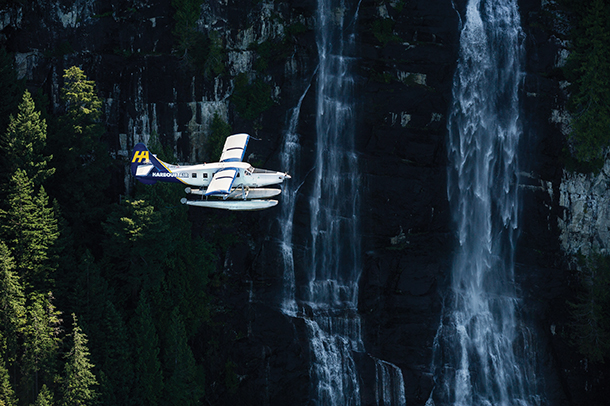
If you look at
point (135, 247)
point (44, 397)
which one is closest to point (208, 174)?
point (135, 247)

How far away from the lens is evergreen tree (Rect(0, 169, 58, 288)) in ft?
176

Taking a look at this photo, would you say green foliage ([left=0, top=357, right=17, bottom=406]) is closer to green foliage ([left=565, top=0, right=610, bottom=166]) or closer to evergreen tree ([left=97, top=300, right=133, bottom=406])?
evergreen tree ([left=97, top=300, right=133, bottom=406])

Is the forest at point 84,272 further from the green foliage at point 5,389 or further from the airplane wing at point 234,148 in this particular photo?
the airplane wing at point 234,148

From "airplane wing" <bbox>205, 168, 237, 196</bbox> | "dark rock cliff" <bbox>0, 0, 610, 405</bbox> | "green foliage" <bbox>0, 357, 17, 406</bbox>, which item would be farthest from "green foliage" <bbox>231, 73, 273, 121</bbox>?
"green foliage" <bbox>0, 357, 17, 406</bbox>

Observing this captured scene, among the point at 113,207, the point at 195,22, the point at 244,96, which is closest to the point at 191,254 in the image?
the point at 113,207

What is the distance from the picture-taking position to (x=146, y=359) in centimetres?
5756

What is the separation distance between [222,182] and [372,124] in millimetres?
14641

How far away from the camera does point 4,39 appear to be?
63094 millimetres

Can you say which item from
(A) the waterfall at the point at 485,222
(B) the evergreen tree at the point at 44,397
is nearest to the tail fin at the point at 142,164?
(B) the evergreen tree at the point at 44,397

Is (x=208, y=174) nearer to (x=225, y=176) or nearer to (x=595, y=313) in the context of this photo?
(x=225, y=176)

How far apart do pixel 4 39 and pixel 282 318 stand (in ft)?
89.3

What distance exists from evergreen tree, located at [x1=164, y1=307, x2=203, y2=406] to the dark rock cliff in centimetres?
495

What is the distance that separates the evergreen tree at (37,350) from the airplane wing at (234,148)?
13.4 meters

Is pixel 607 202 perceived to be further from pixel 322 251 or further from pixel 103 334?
pixel 103 334
